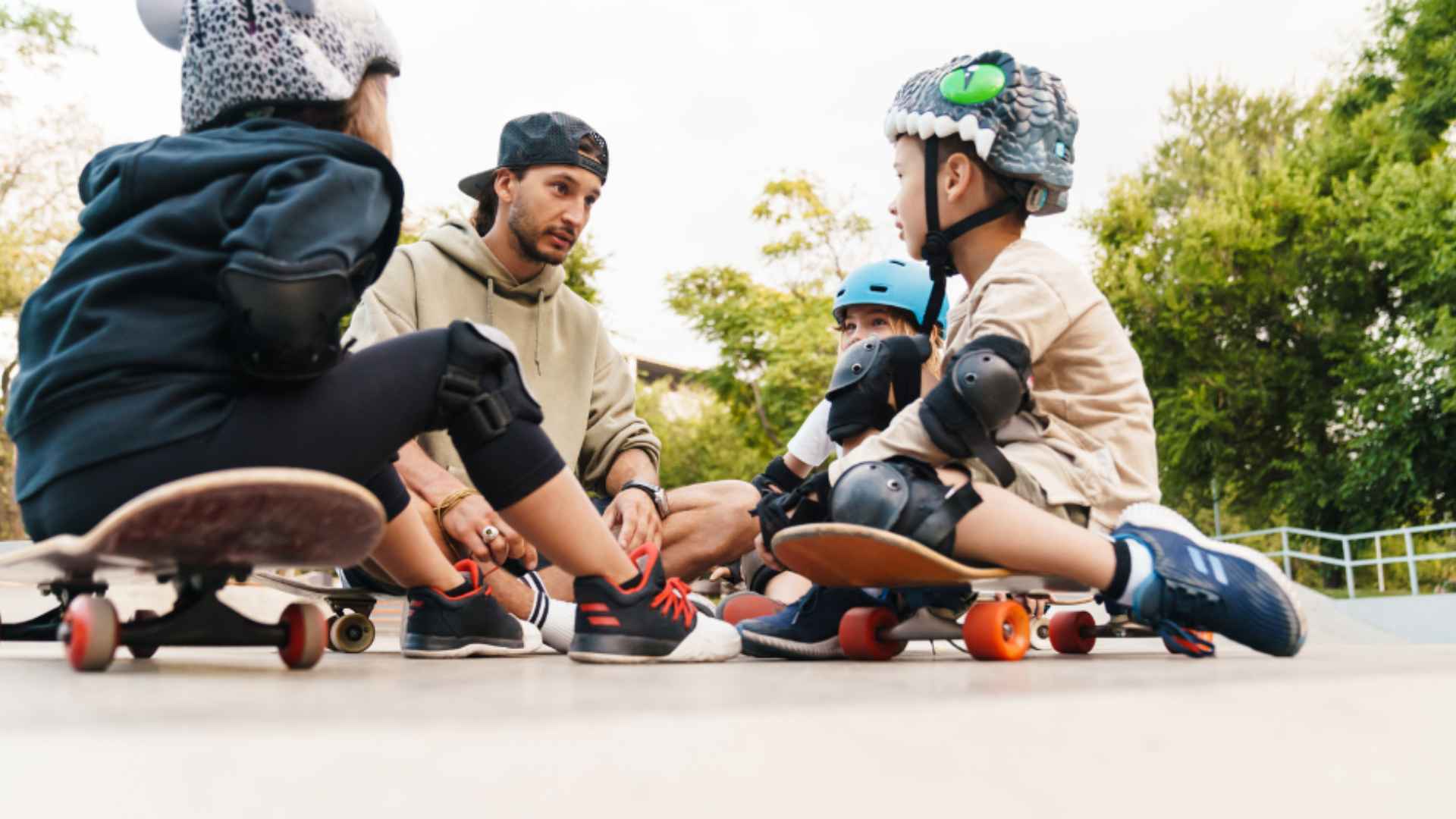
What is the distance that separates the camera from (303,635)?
2125 millimetres

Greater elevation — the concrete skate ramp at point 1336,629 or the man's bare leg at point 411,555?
the man's bare leg at point 411,555

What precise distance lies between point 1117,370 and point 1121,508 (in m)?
0.31

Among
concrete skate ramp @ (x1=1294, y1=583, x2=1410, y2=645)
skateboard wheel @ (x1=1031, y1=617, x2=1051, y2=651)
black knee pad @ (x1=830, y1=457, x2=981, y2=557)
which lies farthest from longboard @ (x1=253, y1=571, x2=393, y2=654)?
concrete skate ramp @ (x1=1294, y1=583, x2=1410, y2=645)

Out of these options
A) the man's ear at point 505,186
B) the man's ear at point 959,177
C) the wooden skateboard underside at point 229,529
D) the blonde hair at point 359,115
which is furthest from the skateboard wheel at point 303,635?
the man's ear at point 505,186

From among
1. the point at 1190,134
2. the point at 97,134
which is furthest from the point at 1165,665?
the point at 1190,134

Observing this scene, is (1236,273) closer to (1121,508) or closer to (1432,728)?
(1121,508)

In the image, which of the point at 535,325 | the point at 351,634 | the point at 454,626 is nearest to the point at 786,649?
the point at 454,626

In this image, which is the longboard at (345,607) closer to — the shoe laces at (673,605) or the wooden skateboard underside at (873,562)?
the shoe laces at (673,605)

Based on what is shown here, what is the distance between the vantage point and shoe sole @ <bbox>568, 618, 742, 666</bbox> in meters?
2.38

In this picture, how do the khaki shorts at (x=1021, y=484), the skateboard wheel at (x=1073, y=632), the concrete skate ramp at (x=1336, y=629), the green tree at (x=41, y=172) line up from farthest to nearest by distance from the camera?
the green tree at (x=41, y=172) < the concrete skate ramp at (x=1336, y=629) < the skateboard wheel at (x=1073, y=632) < the khaki shorts at (x=1021, y=484)

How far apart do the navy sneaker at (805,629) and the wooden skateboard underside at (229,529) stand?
1133 millimetres

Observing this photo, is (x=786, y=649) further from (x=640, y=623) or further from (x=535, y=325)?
(x=535, y=325)

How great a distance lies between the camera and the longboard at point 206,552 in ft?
5.51

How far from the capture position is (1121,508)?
9.12 feet
